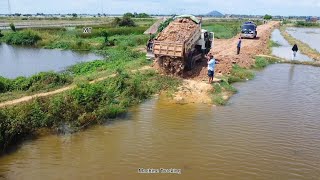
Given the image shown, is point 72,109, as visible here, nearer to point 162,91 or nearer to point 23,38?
point 162,91

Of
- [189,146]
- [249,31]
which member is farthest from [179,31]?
[249,31]

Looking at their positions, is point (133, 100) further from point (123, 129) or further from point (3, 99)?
point (3, 99)

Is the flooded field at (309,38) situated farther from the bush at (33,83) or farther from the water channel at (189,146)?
the bush at (33,83)

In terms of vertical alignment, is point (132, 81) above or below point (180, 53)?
below

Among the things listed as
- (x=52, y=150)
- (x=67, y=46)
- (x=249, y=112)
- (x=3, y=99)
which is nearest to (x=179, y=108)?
(x=249, y=112)

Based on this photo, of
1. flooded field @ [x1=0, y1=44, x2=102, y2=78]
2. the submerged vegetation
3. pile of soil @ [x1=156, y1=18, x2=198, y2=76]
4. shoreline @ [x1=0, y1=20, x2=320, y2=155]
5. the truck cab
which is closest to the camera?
shoreline @ [x1=0, y1=20, x2=320, y2=155]

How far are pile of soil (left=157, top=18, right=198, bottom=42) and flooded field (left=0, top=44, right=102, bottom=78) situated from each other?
960 centimetres

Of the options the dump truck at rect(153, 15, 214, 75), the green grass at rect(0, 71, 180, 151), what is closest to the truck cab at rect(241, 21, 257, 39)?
the dump truck at rect(153, 15, 214, 75)

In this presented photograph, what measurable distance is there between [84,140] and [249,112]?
6.87m

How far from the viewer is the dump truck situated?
664 inches

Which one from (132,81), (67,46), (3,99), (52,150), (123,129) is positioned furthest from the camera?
(67,46)

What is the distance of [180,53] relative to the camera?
16.6m

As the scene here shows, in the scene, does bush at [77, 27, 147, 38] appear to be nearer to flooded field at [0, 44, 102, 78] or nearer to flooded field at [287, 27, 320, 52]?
flooded field at [0, 44, 102, 78]

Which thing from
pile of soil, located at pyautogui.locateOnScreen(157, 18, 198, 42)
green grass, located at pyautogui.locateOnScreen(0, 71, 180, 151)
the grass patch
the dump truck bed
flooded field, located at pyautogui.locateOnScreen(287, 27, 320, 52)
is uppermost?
pile of soil, located at pyautogui.locateOnScreen(157, 18, 198, 42)
